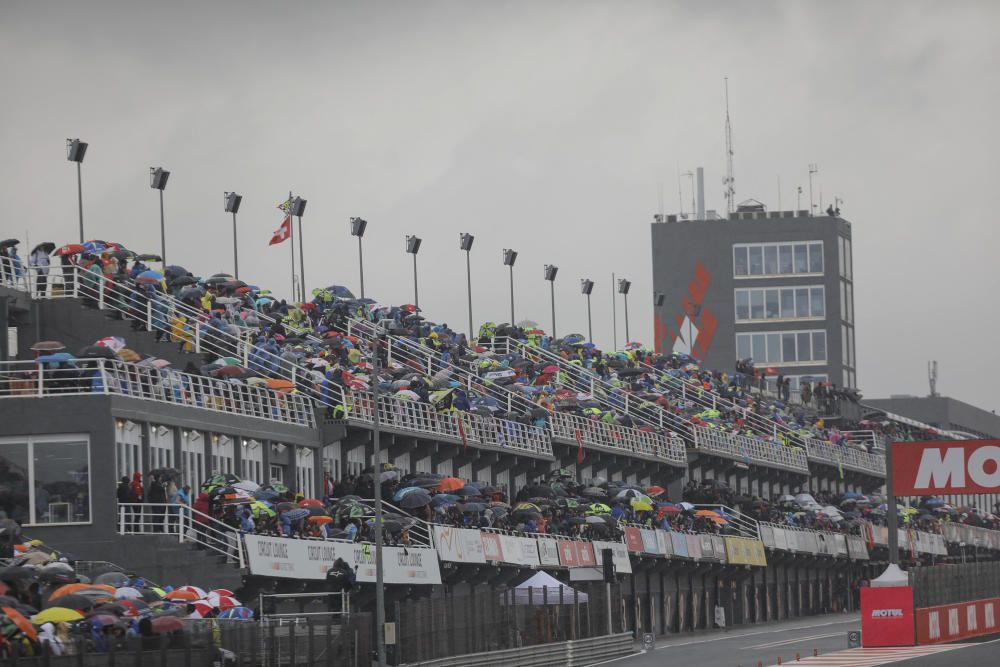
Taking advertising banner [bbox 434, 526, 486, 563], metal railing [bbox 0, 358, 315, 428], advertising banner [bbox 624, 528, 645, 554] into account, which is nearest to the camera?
metal railing [bbox 0, 358, 315, 428]

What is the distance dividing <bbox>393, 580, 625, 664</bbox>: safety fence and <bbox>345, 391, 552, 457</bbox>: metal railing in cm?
870

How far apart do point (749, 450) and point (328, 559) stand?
52026 millimetres

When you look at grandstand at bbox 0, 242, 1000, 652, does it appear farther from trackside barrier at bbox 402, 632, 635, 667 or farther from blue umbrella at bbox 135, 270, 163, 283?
trackside barrier at bbox 402, 632, 635, 667

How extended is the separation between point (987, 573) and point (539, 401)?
952 inches

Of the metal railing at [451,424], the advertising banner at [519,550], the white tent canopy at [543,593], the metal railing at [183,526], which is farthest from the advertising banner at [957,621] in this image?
the metal railing at [183,526]

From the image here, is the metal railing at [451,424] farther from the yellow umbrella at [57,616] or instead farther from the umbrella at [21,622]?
the umbrella at [21,622]

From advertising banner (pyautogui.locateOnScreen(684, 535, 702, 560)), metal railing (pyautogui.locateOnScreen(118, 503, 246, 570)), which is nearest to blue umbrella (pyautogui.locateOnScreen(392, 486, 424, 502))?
metal railing (pyautogui.locateOnScreen(118, 503, 246, 570))

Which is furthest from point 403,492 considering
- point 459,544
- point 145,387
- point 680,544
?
point 680,544

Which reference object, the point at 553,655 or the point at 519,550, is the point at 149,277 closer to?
the point at 519,550

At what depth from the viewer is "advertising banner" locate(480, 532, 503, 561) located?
199 ft

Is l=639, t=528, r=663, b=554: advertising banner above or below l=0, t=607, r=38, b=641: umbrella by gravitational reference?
below

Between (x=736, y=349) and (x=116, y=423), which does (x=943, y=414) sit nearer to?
(x=736, y=349)

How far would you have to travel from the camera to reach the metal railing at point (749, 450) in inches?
3701

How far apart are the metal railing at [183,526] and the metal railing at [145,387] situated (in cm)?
297
